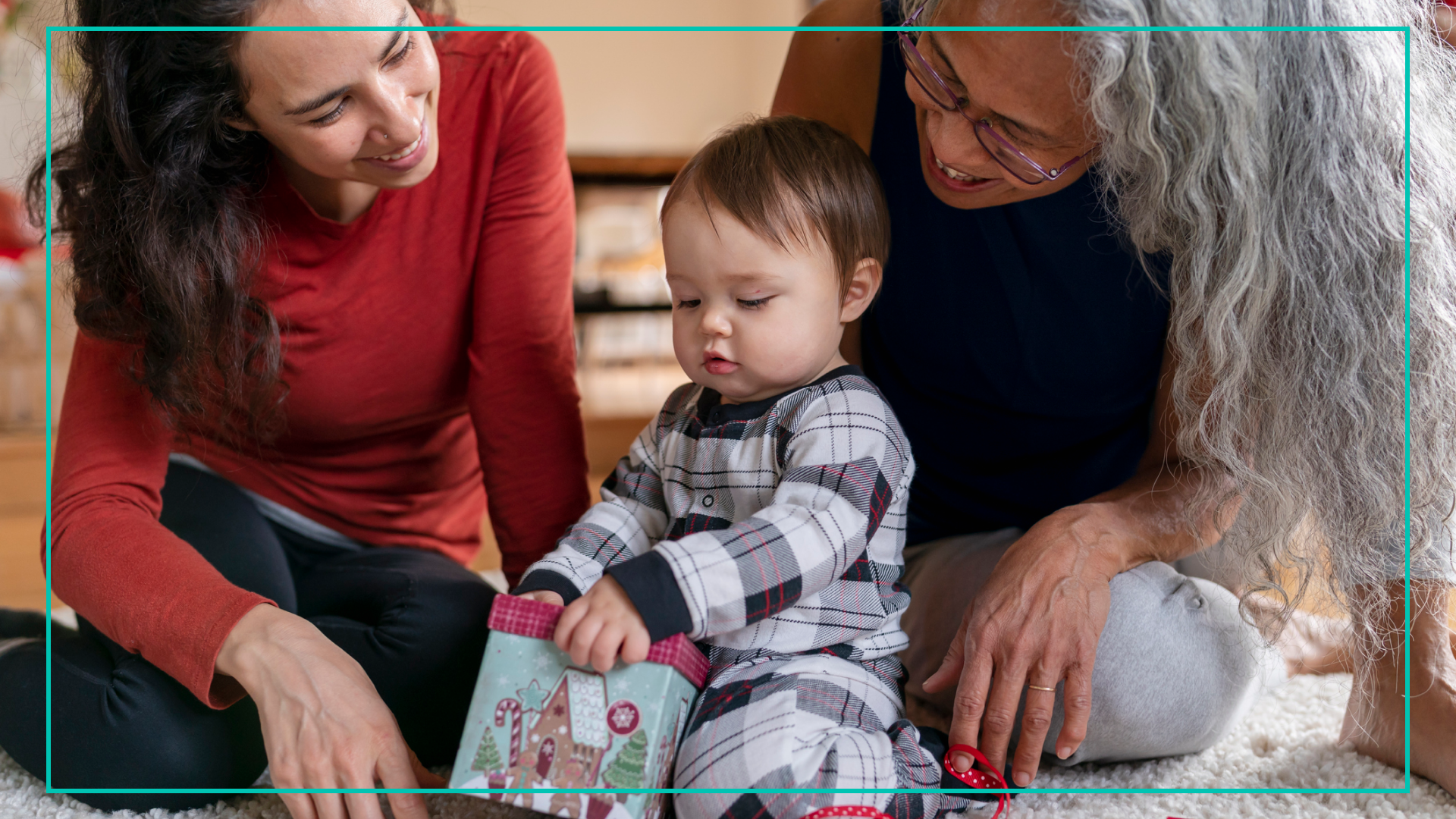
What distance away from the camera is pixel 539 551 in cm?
101

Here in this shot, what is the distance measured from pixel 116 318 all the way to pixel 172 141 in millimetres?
174

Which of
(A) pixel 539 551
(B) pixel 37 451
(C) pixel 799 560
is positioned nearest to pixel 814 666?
(C) pixel 799 560

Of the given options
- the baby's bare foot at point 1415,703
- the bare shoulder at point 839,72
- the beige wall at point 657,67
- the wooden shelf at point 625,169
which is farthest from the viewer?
the beige wall at point 657,67

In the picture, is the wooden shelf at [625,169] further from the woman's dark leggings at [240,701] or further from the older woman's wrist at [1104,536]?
the older woman's wrist at [1104,536]

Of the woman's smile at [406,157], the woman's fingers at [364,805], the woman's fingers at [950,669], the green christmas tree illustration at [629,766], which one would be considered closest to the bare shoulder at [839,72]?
the woman's smile at [406,157]

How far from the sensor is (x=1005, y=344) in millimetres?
966

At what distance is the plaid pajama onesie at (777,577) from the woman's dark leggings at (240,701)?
172 millimetres

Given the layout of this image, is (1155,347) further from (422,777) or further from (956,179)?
(422,777)

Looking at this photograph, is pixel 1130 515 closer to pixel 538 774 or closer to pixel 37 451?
pixel 538 774

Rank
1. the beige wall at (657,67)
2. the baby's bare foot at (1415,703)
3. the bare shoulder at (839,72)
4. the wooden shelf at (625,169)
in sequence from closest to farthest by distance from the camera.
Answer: the baby's bare foot at (1415,703)
the bare shoulder at (839,72)
the wooden shelf at (625,169)
the beige wall at (657,67)

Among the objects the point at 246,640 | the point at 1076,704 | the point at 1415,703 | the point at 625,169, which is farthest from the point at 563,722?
the point at 625,169

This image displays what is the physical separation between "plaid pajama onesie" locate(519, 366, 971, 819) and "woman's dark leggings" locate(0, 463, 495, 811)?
0.17 metres

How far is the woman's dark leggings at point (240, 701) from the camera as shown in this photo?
2.77 feet

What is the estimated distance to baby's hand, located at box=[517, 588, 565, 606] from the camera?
77 centimetres
